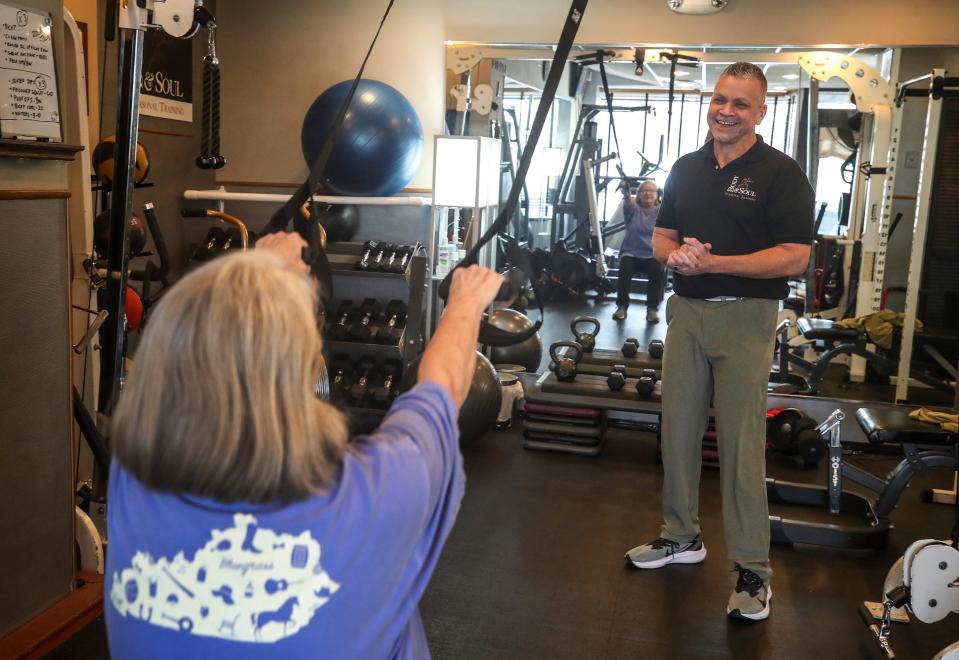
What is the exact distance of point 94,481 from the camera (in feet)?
8.65

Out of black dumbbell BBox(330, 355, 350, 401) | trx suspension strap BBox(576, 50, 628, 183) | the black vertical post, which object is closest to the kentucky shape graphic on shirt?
the black vertical post

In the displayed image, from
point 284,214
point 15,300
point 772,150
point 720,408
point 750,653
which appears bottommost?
point 750,653

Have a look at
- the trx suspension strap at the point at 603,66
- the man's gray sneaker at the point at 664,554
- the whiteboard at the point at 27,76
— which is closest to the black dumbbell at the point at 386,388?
the trx suspension strap at the point at 603,66

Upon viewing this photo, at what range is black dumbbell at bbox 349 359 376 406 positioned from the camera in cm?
457

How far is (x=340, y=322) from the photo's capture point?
15.5 ft

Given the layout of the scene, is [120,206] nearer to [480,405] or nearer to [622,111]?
[480,405]

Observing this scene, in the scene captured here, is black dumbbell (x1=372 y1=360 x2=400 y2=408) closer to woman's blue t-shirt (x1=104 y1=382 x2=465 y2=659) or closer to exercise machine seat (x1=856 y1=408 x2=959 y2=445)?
exercise machine seat (x1=856 y1=408 x2=959 y2=445)

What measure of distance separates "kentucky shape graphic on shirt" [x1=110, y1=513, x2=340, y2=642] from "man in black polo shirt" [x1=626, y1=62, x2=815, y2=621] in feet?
5.50

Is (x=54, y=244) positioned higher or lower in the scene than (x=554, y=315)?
higher

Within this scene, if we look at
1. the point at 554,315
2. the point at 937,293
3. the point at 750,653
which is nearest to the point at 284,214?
the point at 750,653

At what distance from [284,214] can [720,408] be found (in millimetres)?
1530

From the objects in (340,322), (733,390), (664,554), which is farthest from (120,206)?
(340,322)

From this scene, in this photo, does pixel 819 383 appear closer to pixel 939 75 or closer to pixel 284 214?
pixel 939 75

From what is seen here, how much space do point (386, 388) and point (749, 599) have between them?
7.92 feet
